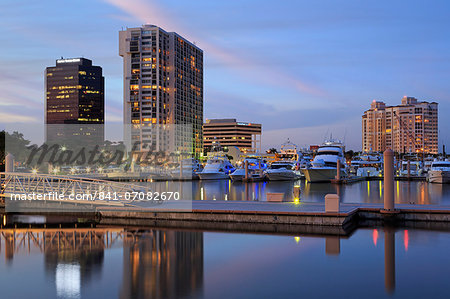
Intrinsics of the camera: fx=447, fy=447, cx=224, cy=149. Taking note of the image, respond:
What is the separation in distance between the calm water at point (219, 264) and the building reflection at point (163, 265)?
0.14ft

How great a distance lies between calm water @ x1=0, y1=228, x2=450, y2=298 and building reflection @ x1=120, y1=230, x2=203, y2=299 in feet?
0.14

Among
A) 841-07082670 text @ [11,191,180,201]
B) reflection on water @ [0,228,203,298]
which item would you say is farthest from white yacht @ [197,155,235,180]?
reflection on water @ [0,228,203,298]

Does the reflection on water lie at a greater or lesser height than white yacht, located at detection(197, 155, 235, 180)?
lesser

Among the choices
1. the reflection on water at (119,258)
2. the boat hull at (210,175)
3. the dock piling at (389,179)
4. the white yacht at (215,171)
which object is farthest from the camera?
the white yacht at (215,171)

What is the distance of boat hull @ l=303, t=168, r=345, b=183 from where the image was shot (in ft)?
265

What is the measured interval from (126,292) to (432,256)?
48.2 ft

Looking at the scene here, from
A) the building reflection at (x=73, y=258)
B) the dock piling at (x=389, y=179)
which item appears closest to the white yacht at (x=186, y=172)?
the building reflection at (x=73, y=258)

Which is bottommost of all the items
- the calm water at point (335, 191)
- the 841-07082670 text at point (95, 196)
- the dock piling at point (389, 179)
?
the calm water at point (335, 191)

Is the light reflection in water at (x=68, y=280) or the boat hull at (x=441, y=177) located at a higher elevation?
the boat hull at (x=441, y=177)

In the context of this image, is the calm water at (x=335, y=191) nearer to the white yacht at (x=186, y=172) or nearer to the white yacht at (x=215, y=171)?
the white yacht at (x=215, y=171)

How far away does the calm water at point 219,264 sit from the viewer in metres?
16.5

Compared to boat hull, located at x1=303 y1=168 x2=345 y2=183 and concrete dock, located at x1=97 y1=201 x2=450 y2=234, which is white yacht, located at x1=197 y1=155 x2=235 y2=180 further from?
concrete dock, located at x1=97 y1=201 x2=450 y2=234

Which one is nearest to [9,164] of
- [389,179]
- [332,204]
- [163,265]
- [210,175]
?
[163,265]

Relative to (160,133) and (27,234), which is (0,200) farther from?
(160,133)
